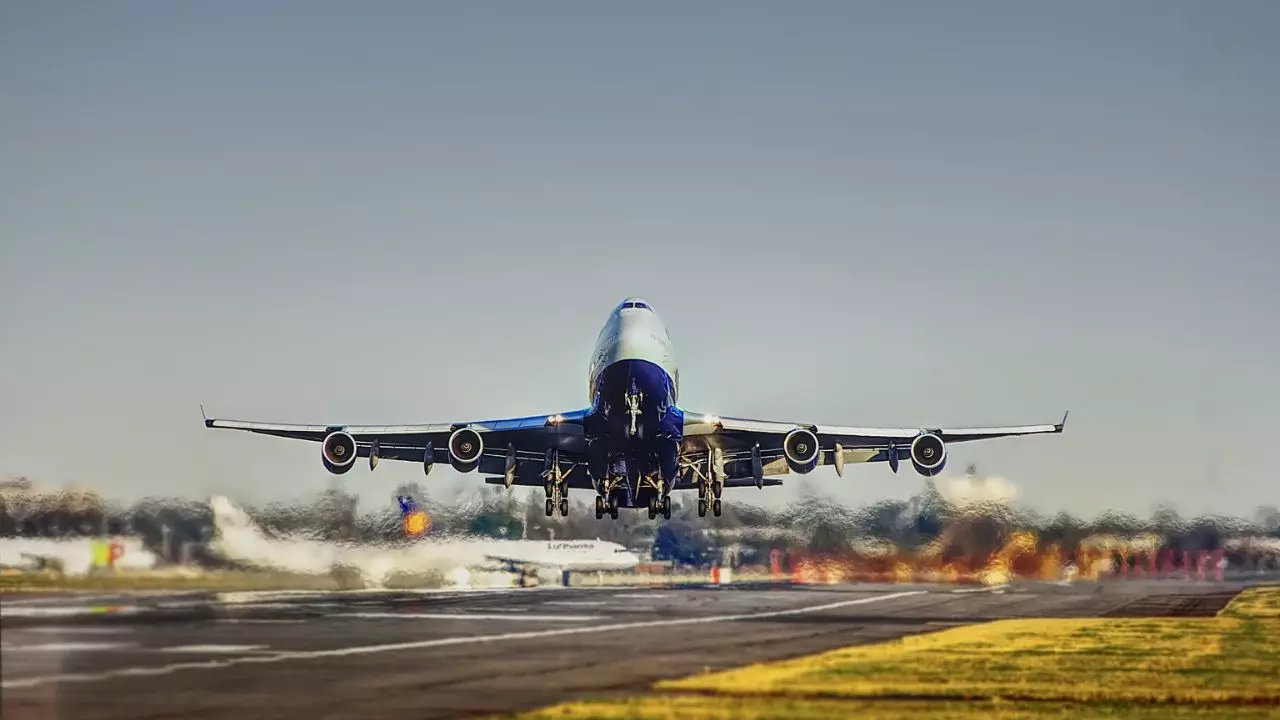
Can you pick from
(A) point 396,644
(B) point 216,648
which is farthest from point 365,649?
(B) point 216,648

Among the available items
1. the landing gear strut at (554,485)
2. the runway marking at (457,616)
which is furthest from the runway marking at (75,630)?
the landing gear strut at (554,485)

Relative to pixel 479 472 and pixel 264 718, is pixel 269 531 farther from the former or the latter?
pixel 264 718

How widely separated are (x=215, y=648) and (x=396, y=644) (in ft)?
15.3

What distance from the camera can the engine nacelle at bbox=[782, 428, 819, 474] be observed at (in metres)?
52.5

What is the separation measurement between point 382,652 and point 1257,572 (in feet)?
224

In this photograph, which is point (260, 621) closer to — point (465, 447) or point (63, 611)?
point (63, 611)

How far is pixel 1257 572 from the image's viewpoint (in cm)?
8144

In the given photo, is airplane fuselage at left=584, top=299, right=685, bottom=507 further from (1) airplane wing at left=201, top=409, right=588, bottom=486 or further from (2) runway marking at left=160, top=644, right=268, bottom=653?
(2) runway marking at left=160, top=644, right=268, bottom=653

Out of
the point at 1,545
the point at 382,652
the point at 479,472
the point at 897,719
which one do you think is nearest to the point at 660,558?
the point at 479,472

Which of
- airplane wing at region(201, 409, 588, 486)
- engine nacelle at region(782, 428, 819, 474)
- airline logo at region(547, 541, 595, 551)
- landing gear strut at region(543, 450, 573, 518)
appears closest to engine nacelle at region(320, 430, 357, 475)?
airplane wing at region(201, 409, 588, 486)

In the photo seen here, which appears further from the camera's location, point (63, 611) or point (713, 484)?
point (713, 484)

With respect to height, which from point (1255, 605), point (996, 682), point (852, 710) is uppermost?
point (852, 710)

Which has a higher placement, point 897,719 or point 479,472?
point 479,472

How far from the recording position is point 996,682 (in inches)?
1055
